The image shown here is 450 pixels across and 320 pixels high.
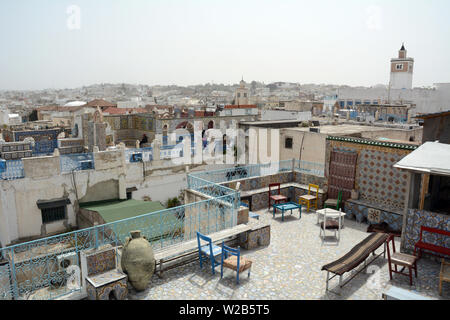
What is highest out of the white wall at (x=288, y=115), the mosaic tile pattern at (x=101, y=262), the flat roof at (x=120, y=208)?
the white wall at (x=288, y=115)

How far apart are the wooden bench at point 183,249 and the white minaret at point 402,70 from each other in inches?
2567

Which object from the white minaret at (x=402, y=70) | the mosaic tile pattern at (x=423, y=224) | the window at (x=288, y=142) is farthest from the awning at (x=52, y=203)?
the white minaret at (x=402, y=70)

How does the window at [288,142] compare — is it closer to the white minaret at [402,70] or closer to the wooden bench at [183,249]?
the wooden bench at [183,249]

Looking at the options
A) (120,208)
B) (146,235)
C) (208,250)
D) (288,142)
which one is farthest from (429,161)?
(288,142)

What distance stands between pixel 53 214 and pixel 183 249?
946 cm

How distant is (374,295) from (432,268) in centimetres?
157

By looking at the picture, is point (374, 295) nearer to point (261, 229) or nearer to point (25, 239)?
point (261, 229)

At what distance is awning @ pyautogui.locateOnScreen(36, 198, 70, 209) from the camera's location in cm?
1308

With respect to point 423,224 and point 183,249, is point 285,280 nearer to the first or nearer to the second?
point 183,249

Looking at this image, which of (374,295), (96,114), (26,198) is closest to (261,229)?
(374,295)

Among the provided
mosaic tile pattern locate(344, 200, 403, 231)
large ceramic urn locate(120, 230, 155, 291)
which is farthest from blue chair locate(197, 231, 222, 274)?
mosaic tile pattern locate(344, 200, 403, 231)

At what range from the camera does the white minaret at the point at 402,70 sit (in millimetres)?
63250

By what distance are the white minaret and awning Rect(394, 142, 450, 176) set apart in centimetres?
6290

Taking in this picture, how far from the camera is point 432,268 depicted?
634 cm
